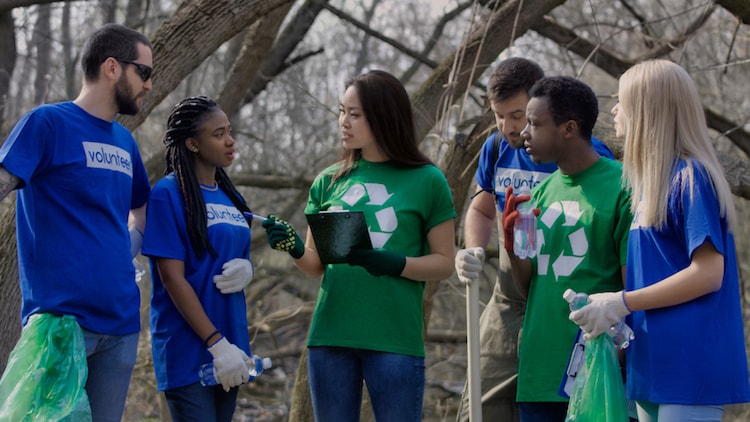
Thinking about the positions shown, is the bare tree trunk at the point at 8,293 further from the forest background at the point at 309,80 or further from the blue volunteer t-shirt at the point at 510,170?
the blue volunteer t-shirt at the point at 510,170

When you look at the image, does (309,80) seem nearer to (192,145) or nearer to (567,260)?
(192,145)

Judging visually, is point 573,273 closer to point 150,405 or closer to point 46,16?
point 150,405

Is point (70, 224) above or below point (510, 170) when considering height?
below

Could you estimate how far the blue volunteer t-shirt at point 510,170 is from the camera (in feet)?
12.1

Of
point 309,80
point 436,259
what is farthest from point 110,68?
point 309,80

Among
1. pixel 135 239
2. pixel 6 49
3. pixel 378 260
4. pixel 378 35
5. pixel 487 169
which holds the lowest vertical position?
pixel 378 260

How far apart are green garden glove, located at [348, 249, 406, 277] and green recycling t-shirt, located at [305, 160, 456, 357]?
9cm

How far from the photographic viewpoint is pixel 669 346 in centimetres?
274

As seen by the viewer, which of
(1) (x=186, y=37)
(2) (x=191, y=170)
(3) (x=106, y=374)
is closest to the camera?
(3) (x=106, y=374)

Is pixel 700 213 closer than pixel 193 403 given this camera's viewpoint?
Yes

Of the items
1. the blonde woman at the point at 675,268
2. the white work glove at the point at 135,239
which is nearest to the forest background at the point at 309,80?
the white work glove at the point at 135,239

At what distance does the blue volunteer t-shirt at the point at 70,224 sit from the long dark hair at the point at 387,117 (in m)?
0.87

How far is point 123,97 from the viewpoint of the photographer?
10.9ft

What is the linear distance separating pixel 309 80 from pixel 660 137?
331 inches
